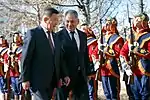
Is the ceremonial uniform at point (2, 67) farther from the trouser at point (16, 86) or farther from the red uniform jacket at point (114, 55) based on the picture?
the red uniform jacket at point (114, 55)

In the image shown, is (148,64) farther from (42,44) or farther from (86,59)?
(42,44)

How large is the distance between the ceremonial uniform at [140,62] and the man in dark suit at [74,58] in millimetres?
1409

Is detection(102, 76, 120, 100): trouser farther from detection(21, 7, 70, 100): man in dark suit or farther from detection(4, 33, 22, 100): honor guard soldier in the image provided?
detection(21, 7, 70, 100): man in dark suit

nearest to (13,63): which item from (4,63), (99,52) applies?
(4,63)

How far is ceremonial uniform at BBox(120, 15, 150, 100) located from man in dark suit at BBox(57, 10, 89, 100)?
4.62 ft

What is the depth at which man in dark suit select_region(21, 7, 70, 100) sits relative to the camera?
6430mm

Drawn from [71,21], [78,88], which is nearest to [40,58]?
[71,21]

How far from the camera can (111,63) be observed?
9891mm

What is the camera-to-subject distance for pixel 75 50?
732cm

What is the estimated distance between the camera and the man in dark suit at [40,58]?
21.1 feet

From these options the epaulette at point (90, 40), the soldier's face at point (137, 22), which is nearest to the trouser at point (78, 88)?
the soldier's face at point (137, 22)

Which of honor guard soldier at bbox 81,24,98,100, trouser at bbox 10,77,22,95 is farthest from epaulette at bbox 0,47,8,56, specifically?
honor guard soldier at bbox 81,24,98,100

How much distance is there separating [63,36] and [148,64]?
84.5 inches

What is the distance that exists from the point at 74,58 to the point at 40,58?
3.15 ft
